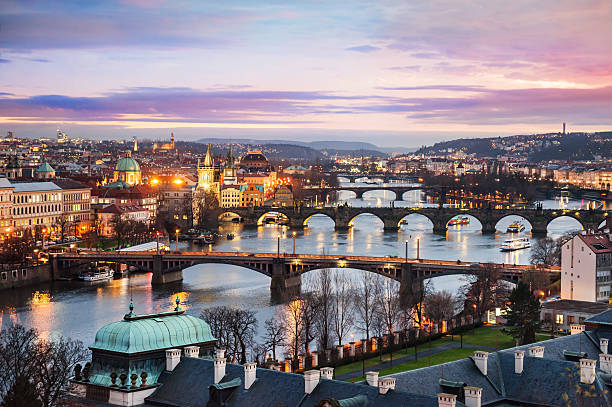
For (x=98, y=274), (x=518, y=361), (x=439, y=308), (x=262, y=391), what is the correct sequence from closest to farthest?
(x=262, y=391)
(x=518, y=361)
(x=439, y=308)
(x=98, y=274)

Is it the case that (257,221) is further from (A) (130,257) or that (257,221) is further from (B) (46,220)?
(A) (130,257)

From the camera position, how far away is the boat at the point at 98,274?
6003cm

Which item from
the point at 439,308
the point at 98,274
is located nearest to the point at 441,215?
the point at 98,274

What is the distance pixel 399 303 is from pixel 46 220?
142 ft

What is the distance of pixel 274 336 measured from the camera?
3584cm

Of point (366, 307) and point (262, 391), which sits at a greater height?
point (262, 391)

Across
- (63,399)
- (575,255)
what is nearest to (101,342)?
(63,399)

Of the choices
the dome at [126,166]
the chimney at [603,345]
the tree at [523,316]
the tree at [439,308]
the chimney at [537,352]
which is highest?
the dome at [126,166]

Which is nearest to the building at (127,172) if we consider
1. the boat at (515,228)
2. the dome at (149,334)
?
the boat at (515,228)

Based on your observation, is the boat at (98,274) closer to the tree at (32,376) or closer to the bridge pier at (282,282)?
the bridge pier at (282,282)

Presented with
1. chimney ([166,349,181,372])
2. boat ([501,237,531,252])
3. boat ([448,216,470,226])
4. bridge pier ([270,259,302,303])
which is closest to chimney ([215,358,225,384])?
chimney ([166,349,181,372])

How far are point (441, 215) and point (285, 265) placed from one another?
38.7m

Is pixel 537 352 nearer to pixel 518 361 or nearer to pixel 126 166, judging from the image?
pixel 518 361

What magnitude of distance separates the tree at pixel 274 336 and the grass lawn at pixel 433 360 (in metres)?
4.12
